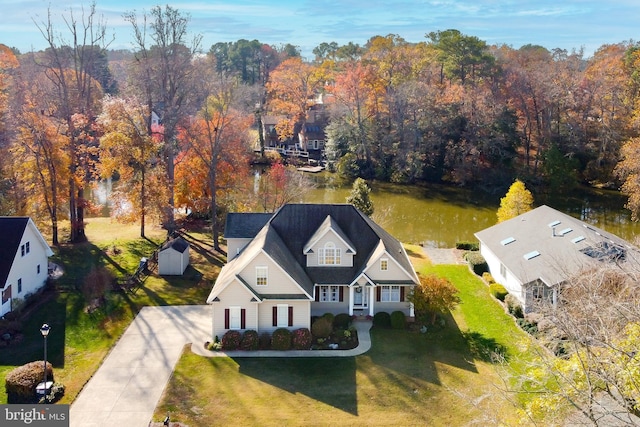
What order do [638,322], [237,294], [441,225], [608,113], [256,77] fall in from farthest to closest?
[256,77] → [608,113] → [441,225] → [237,294] → [638,322]

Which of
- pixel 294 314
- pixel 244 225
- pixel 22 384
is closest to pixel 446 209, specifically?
pixel 244 225

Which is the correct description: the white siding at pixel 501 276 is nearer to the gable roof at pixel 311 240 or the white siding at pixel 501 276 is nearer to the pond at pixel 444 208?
the gable roof at pixel 311 240

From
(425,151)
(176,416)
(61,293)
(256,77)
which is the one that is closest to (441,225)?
(425,151)

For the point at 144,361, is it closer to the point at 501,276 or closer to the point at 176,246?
the point at 176,246

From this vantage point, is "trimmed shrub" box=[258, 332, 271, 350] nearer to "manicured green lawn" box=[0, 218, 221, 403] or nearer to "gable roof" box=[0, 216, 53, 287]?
"manicured green lawn" box=[0, 218, 221, 403]

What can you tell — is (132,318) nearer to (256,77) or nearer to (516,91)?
(516,91)

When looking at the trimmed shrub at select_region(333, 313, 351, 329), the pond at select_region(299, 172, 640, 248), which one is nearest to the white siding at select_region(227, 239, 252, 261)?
the trimmed shrub at select_region(333, 313, 351, 329)
